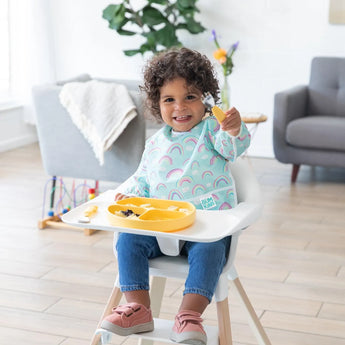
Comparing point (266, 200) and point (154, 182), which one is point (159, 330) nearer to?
point (154, 182)

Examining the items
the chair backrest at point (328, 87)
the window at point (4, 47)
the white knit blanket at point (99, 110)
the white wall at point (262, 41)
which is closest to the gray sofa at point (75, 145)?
the white knit blanket at point (99, 110)

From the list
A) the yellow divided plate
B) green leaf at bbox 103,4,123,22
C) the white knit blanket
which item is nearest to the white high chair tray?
the yellow divided plate

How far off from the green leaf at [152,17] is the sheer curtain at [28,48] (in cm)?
95

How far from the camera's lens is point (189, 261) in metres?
1.71

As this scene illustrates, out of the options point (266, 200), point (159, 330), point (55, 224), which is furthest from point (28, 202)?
point (159, 330)

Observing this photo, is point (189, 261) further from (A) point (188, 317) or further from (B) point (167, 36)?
(B) point (167, 36)

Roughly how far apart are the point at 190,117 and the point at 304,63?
10.1 feet

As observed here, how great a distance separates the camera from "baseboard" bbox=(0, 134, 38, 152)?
516 centimetres

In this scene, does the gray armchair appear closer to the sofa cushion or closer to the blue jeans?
the sofa cushion

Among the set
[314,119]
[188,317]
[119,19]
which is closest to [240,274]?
[188,317]

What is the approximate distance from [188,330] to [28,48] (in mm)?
4089

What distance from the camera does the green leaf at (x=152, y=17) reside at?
473 cm

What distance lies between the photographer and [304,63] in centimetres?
480

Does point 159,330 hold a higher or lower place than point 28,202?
higher
